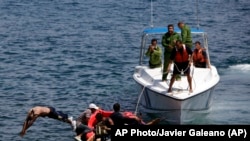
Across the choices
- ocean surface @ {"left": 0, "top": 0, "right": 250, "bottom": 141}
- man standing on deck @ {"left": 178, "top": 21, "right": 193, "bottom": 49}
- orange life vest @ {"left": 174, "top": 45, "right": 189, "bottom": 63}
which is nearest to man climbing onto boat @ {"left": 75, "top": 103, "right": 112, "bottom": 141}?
ocean surface @ {"left": 0, "top": 0, "right": 250, "bottom": 141}

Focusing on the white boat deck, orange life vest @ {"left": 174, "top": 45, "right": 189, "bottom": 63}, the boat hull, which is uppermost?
orange life vest @ {"left": 174, "top": 45, "right": 189, "bottom": 63}

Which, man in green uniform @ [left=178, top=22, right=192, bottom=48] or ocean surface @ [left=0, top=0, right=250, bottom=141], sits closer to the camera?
man in green uniform @ [left=178, top=22, right=192, bottom=48]

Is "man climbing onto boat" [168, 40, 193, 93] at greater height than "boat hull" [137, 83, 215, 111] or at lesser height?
greater

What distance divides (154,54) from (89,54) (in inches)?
549

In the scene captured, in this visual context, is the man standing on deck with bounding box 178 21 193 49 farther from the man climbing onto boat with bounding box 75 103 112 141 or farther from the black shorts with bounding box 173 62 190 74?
the man climbing onto boat with bounding box 75 103 112 141

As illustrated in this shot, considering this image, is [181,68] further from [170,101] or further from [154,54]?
[154,54]

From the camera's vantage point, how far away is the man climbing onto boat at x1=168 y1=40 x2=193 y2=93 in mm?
25547

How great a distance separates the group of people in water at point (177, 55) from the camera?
25.7 meters

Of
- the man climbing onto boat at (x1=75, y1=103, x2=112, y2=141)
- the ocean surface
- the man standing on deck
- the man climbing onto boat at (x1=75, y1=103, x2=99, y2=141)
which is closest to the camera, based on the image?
the man climbing onto boat at (x1=75, y1=103, x2=112, y2=141)

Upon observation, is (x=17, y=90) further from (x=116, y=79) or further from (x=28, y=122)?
(x=28, y=122)

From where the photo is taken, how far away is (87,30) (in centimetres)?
5022

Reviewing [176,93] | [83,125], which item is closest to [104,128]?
[83,125]

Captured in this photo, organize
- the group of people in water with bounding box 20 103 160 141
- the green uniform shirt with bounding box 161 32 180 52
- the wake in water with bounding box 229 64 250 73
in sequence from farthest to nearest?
the wake in water with bounding box 229 64 250 73 → the green uniform shirt with bounding box 161 32 180 52 → the group of people in water with bounding box 20 103 160 141

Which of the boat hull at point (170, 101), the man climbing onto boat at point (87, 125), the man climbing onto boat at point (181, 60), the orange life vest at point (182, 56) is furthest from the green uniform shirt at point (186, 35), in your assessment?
the man climbing onto boat at point (87, 125)
